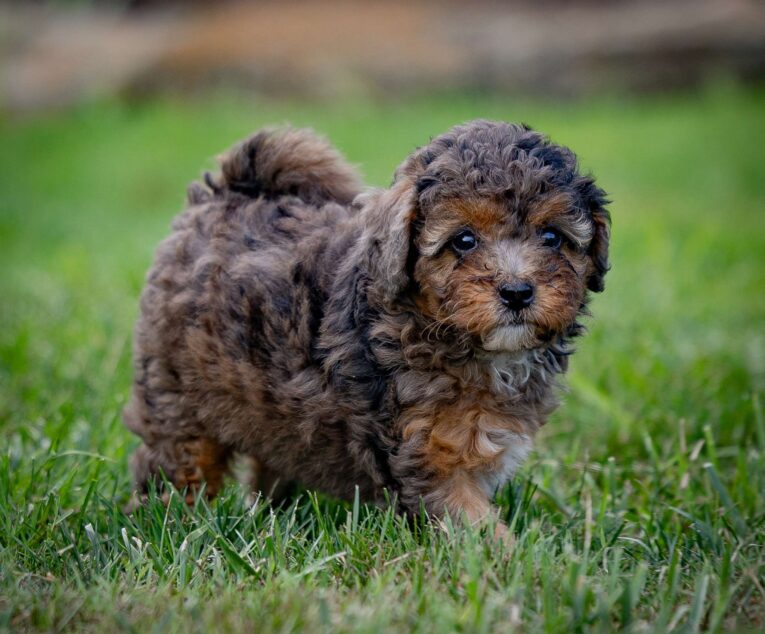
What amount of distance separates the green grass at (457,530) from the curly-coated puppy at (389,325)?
27 cm

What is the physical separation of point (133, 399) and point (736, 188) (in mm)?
9900

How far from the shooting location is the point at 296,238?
428cm

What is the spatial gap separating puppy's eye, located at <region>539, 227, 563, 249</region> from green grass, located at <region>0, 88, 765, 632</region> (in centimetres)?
103

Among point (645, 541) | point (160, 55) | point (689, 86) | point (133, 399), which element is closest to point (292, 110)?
point (160, 55)

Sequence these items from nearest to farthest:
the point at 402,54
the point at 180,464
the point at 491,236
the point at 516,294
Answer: the point at 516,294
the point at 491,236
the point at 180,464
the point at 402,54

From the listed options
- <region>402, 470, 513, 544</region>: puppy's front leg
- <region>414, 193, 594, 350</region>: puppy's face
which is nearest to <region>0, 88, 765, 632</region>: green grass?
<region>402, 470, 513, 544</region>: puppy's front leg

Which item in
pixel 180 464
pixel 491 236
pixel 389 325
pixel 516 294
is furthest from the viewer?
pixel 180 464

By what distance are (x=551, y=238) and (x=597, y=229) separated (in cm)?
28

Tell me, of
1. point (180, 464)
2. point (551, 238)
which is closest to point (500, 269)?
point (551, 238)

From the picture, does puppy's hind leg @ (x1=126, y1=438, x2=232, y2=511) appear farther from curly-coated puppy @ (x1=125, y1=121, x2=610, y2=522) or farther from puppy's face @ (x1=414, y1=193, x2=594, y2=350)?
puppy's face @ (x1=414, y1=193, x2=594, y2=350)

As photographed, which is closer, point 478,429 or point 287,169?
point 478,429

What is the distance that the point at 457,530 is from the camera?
3.53m

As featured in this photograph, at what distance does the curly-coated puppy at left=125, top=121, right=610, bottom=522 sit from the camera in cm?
362

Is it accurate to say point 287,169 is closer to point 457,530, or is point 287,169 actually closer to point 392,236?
point 392,236
